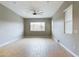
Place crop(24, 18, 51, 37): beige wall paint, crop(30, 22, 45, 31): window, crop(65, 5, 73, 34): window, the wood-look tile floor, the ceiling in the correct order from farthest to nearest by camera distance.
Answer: crop(30, 22, 45, 31): window → crop(24, 18, 51, 37): beige wall paint → the ceiling → crop(65, 5, 73, 34): window → the wood-look tile floor

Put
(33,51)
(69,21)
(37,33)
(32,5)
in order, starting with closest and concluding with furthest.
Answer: (33,51) < (69,21) < (32,5) < (37,33)

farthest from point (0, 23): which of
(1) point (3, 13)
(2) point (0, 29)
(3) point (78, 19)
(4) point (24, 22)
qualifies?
(4) point (24, 22)

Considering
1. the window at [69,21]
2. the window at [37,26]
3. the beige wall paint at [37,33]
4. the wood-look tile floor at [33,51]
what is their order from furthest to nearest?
the window at [37,26]
the beige wall paint at [37,33]
the window at [69,21]
the wood-look tile floor at [33,51]

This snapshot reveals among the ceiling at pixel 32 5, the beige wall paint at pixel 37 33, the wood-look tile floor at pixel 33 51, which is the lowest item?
the wood-look tile floor at pixel 33 51

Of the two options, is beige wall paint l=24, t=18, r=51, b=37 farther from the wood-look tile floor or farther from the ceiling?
the wood-look tile floor

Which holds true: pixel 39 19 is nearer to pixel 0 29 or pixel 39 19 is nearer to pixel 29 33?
pixel 29 33

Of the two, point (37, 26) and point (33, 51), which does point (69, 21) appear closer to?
point (33, 51)

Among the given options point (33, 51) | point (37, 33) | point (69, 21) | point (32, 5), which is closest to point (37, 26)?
point (37, 33)

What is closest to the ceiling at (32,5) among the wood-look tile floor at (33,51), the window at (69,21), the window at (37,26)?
the window at (69,21)

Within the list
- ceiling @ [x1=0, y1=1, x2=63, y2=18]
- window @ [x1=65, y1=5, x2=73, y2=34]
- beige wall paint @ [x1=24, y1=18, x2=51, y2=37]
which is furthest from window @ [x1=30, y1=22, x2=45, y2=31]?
window @ [x1=65, y1=5, x2=73, y2=34]

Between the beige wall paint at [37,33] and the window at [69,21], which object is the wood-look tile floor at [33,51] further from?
the beige wall paint at [37,33]

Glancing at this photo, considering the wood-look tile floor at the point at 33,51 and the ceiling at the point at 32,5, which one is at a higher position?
the ceiling at the point at 32,5

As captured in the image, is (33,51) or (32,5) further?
(32,5)

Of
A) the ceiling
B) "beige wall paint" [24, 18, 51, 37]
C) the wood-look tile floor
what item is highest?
the ceiling
